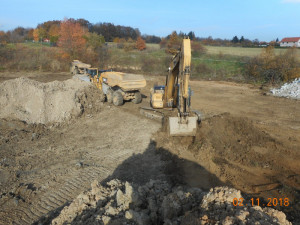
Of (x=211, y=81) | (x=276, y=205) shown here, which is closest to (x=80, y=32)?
(x=211, y=81)

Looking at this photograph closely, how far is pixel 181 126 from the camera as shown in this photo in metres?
8.16

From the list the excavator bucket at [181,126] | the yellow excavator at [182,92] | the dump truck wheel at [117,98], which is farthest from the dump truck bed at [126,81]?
the excavator bucket at [181,126]

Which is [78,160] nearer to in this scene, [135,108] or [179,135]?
[179,135]

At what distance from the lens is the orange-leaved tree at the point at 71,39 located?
95.5ft

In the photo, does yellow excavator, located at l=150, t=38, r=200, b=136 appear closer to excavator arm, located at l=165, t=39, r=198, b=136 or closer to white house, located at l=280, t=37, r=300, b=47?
excavator arm, located at l=165, t=39, r=198, b=136

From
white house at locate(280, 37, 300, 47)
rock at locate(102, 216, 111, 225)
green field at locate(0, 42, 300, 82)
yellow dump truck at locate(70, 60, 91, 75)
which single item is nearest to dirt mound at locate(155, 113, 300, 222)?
rock at locate(102, 216, 111, 225)

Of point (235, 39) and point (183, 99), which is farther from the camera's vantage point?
point (235, 39)

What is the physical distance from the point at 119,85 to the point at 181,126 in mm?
5348

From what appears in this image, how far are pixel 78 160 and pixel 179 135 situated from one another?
11.6 feet

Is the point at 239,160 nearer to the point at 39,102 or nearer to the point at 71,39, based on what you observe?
the point at 39,102

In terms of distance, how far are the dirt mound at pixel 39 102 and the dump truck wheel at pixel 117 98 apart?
1.19 meters

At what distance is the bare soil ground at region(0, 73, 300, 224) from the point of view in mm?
6168

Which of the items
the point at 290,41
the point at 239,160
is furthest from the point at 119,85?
the point at 290,41

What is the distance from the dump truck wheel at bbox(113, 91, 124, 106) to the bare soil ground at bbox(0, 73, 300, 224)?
1.02m
